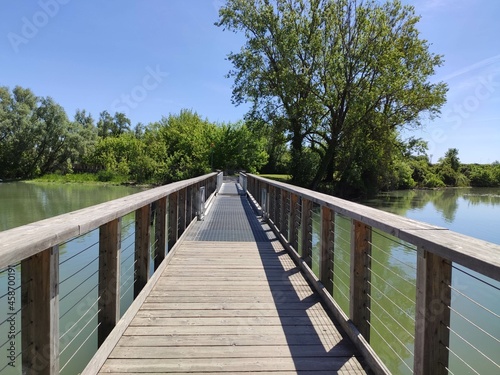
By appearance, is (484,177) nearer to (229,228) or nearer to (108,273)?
(229,228)

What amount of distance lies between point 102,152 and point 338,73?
29.4 meters

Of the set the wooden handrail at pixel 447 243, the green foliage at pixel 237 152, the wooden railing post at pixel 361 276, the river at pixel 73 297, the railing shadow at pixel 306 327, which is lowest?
the river at pixel 73 297

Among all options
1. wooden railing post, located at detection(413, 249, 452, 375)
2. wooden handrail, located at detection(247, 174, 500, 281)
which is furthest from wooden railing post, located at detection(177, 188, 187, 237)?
wooden railing post, located at detection(413, 249, 452, 375)

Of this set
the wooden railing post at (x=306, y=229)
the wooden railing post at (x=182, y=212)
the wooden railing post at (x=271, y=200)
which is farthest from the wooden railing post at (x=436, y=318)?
the wooden railing post at (x=271, y=200)

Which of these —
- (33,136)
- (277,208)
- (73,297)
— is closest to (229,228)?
(277,208)

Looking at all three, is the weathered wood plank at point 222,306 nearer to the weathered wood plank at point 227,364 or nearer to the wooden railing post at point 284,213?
the weathered wood plank at point 227,364

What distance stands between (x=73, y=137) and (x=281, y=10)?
2515 centimetres

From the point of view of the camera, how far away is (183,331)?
8.29ft

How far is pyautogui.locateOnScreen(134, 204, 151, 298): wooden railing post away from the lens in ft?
9.76

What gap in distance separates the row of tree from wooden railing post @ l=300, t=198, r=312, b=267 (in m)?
27.8

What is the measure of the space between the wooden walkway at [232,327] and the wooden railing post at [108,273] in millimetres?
156

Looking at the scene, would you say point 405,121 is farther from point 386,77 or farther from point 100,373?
point 100,373

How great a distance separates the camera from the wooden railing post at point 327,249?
325cm

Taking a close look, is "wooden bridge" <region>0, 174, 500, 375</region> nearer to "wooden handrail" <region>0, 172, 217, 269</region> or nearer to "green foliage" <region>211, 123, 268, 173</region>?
"wooden handrail" <region>0, 172, 217, 269</region>
